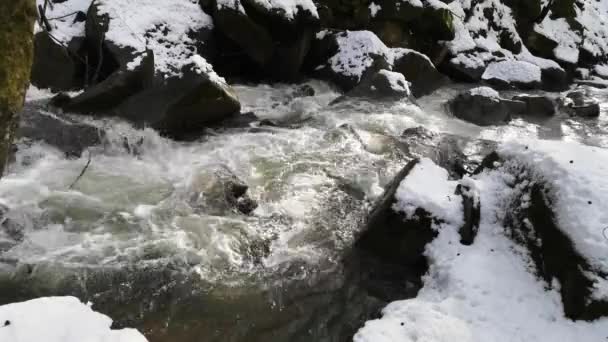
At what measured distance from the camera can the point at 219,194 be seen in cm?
608

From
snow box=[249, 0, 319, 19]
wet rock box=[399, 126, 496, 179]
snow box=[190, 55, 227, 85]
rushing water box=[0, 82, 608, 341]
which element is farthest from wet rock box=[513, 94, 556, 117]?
snow box=[190, 55, 227, 85]

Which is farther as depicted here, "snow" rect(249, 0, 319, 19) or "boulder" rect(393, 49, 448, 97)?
"boulder" rect(393, 49, 448, 97)

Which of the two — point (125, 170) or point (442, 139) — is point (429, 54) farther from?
point (125, 170)

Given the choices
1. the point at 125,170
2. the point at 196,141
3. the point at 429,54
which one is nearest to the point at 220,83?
the point at 196,141

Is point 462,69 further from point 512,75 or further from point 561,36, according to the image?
point 561,36

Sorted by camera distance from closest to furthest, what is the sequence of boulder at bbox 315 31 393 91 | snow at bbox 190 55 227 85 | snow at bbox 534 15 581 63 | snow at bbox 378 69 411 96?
snow at bbox 190 55 227 85 → snow at bbox 378 69 411 96 → boulder at bbox 315 31 393 91 → snow at bbox 534 15 581 63

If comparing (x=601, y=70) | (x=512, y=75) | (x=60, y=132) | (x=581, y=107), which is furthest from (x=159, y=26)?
(x=601, y=70)

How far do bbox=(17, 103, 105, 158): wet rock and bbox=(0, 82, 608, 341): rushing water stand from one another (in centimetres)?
17

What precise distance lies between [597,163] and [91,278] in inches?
210

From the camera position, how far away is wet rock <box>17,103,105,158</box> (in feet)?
22.4

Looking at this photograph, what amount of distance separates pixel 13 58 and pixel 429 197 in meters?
4.23

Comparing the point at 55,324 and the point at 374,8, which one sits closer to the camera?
the point at 55,324

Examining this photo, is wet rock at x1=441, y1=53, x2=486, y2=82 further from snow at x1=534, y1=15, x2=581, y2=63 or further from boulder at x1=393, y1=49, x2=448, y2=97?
snow at x1=534, y1=15, x2=581, y2=63

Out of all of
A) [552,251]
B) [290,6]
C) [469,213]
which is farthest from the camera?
[290,6]
